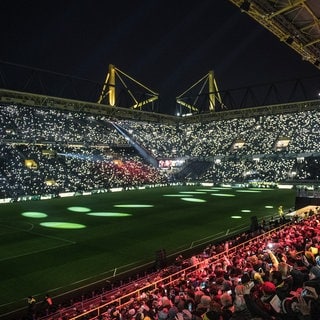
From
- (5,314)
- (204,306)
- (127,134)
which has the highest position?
(127,134)

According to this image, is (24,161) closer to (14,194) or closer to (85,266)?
(14,194)

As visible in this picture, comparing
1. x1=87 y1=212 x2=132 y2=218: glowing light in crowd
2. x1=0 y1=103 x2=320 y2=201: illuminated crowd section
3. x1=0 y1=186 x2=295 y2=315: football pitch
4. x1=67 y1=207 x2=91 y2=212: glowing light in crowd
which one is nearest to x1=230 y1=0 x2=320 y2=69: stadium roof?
x1=0 y1=186 x2=295 y2=315: football pitch

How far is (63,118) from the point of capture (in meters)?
86.7

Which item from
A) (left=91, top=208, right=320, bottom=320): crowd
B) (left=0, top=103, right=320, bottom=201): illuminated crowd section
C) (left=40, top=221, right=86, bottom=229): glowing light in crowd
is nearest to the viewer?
(left=91, top=208, right=320, bottom=320): crowd

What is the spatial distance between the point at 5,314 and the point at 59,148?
64290 millimetres

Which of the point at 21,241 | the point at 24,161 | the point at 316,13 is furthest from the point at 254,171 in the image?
the point at 316,13

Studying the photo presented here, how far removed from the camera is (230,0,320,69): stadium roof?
26.9ft

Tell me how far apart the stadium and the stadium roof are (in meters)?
0.07

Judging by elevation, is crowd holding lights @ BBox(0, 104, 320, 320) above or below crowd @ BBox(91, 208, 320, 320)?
above

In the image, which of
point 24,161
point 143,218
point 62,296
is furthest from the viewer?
point 24,161

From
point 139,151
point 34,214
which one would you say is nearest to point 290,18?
point 34,214

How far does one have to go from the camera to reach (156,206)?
43.8 m

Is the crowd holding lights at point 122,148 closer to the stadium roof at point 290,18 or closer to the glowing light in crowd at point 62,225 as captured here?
the glowing light in crowd at point 62,225

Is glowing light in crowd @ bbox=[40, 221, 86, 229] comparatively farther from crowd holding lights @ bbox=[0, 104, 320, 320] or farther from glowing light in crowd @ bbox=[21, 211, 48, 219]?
crowd holding lights @ bbox=[0, 104, 320, 320]
